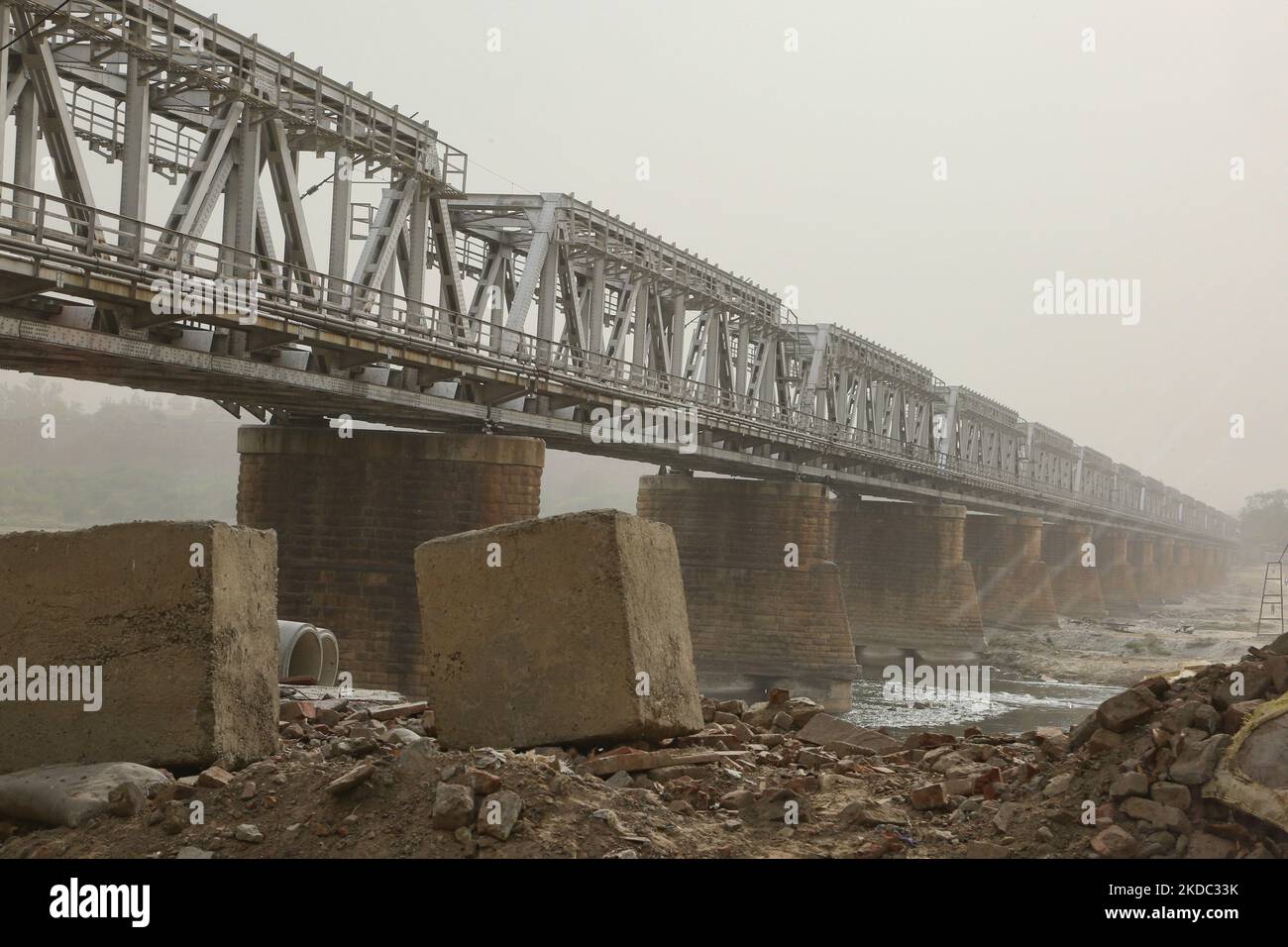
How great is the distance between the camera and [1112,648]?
57875 millimetres

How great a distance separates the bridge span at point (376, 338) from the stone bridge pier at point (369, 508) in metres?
0.04

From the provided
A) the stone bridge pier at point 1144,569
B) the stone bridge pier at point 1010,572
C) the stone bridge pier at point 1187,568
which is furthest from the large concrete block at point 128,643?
the stone bridge pier at point 1187,568

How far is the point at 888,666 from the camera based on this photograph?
167 ft

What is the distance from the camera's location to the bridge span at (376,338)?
1542cm

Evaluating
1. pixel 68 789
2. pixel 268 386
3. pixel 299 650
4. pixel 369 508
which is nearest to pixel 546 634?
pixel 68 789

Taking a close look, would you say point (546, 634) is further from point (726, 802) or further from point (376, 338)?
point (376, 338)

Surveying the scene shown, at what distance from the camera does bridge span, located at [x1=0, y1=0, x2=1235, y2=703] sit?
50.6ft

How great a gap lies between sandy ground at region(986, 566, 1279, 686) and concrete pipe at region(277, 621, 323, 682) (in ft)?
116

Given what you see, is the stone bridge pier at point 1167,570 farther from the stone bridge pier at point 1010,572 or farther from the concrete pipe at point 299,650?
the concrete pipe at point 299,650

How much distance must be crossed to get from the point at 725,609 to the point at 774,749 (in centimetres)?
2981

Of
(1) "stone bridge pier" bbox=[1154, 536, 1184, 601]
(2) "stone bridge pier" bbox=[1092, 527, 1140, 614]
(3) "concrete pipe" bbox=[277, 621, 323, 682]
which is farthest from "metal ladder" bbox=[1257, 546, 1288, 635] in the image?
(1) "stone bridge pier" bbox=[1154, 536, 1184, 601]

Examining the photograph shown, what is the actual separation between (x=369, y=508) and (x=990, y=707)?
24294 millimetres
